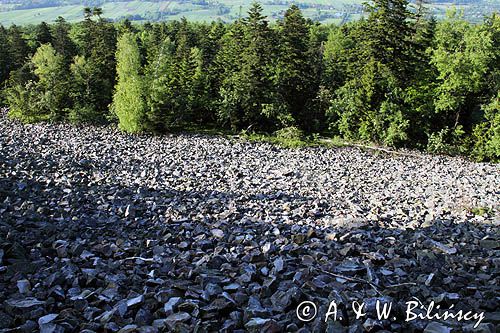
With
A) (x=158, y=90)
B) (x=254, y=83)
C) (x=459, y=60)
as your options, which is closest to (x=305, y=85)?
(x=254, y=83)

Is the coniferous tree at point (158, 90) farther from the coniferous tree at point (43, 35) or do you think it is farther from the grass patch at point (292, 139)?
the coniferous tree at point (43, 35)

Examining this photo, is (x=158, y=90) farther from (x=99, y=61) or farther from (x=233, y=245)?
(x=233, y=245)

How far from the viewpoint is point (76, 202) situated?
49.9 feet

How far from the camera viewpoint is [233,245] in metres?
11.1

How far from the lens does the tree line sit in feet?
104

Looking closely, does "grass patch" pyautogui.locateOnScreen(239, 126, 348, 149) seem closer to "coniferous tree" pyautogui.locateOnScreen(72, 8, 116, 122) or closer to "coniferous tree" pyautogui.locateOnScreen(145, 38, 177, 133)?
"coniferous tree" pyautogui.locateOnScreen(145, 38, 177, 133)

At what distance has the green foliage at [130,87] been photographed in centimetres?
3219

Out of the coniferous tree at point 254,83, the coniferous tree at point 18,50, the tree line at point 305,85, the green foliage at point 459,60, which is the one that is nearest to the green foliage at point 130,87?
the tree line at point 305,85

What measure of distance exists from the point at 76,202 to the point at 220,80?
1096 inches

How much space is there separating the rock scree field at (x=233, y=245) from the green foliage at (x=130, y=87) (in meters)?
9.53

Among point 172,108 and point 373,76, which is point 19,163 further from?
point 373,76

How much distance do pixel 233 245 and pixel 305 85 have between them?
29647 mm

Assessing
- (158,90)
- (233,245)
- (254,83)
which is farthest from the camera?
(254,83)

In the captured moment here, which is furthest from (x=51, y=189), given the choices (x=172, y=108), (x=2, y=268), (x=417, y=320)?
(x=172, y=108)
